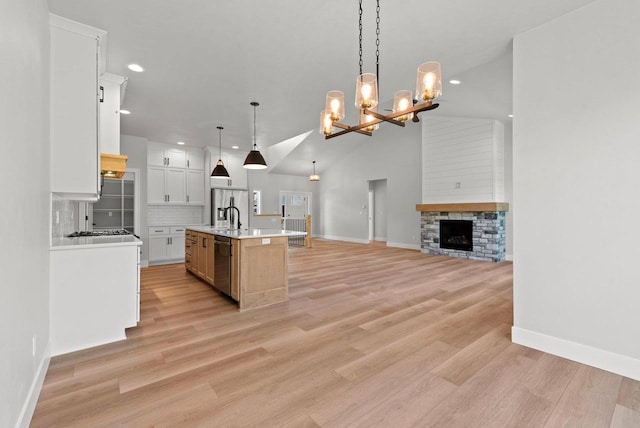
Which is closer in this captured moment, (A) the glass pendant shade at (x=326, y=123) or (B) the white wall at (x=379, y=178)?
(A) the glass pendant shade at (x=326, y=123)

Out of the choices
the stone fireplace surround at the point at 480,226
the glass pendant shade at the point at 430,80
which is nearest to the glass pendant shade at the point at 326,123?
the glass pendant shade at the point at 430,80

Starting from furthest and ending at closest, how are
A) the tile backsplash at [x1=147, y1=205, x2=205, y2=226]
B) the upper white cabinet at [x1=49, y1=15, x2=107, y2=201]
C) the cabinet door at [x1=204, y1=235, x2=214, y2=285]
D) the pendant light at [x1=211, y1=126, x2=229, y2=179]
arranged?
the tile backsplash at [x1=147, y1=205, x2=205, y2=226] < the pendant light at [x1=211, y1=126, x2=229, y2=179] < the cabinet door at [x1=204, y1=235, x2=214, y2=285] < the upper white cabinet at [x1=49, y1=15, x2=107, y2=201]

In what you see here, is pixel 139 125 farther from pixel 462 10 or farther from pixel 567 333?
pixel 567 333

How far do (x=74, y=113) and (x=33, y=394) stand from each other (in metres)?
2.19

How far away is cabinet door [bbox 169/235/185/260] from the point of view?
6.75 m

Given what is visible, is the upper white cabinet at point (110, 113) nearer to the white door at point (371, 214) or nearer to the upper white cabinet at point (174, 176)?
the upper white cabinet at point (174, 176)

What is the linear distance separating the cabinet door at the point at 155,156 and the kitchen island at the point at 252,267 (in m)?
3.85

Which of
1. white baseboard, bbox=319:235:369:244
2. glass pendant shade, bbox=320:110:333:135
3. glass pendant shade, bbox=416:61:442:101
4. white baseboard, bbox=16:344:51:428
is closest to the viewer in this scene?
white baseboard, bbox=16:344:51:428

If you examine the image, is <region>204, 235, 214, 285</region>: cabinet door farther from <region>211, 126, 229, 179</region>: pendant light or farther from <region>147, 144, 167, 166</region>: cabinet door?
<region>147, 144, 167, 166</region>: cabinet door

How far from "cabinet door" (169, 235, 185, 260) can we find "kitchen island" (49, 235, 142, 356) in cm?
425

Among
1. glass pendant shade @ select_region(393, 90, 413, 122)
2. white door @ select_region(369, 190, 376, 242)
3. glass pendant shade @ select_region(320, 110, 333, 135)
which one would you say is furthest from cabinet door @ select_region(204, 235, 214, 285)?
white door @ select_region(369, 190, 376, 242)

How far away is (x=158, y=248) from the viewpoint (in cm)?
657

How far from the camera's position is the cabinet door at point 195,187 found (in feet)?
24.1

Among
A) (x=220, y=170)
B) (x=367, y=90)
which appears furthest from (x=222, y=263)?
Result: (x=367, y=90)
